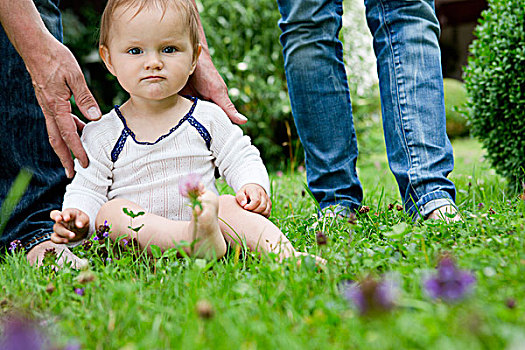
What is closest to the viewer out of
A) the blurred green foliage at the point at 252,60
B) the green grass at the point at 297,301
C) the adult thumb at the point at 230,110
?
the green grass at the point at 297,301

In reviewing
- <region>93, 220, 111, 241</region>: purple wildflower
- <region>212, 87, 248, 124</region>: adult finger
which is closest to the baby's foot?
<region>93, 220, 111, 241</region>: purple wildflower

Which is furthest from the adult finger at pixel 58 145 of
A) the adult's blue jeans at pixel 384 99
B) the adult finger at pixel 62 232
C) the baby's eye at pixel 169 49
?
the adult's blue jeans at pixel 384 99

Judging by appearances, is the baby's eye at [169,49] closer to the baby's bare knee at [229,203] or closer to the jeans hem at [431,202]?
the baby's bare knee at [229,203]

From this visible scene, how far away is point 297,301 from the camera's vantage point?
1151 millimetres

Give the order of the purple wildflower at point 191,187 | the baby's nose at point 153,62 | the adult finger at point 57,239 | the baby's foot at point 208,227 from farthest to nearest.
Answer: the baby's nose at point 153,62, the adult finger at point 57,239, the baby's foot at point 208,227, the purple wildflower at point 191,187

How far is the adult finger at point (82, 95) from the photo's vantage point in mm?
1780

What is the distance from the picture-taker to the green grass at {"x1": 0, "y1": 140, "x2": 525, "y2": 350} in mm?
896

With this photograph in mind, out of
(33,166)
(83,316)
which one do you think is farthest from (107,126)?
(83,316)

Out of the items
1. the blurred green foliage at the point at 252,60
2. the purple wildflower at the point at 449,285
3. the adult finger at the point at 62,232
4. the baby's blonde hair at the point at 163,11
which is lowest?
the blurred green foliage at the point at 252,60

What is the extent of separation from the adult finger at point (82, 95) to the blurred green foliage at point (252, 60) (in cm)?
331

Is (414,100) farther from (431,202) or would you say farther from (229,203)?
(229,203)

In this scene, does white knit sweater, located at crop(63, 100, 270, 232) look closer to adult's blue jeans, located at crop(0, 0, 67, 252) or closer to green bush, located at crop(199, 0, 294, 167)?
adult's blue jeans, located at crop(0, 0, 67, 252)

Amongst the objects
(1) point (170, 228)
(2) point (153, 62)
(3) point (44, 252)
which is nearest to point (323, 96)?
(2) point (153, 62)

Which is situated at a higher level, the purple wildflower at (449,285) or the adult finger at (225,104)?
the purple wildflower at (449,285)
